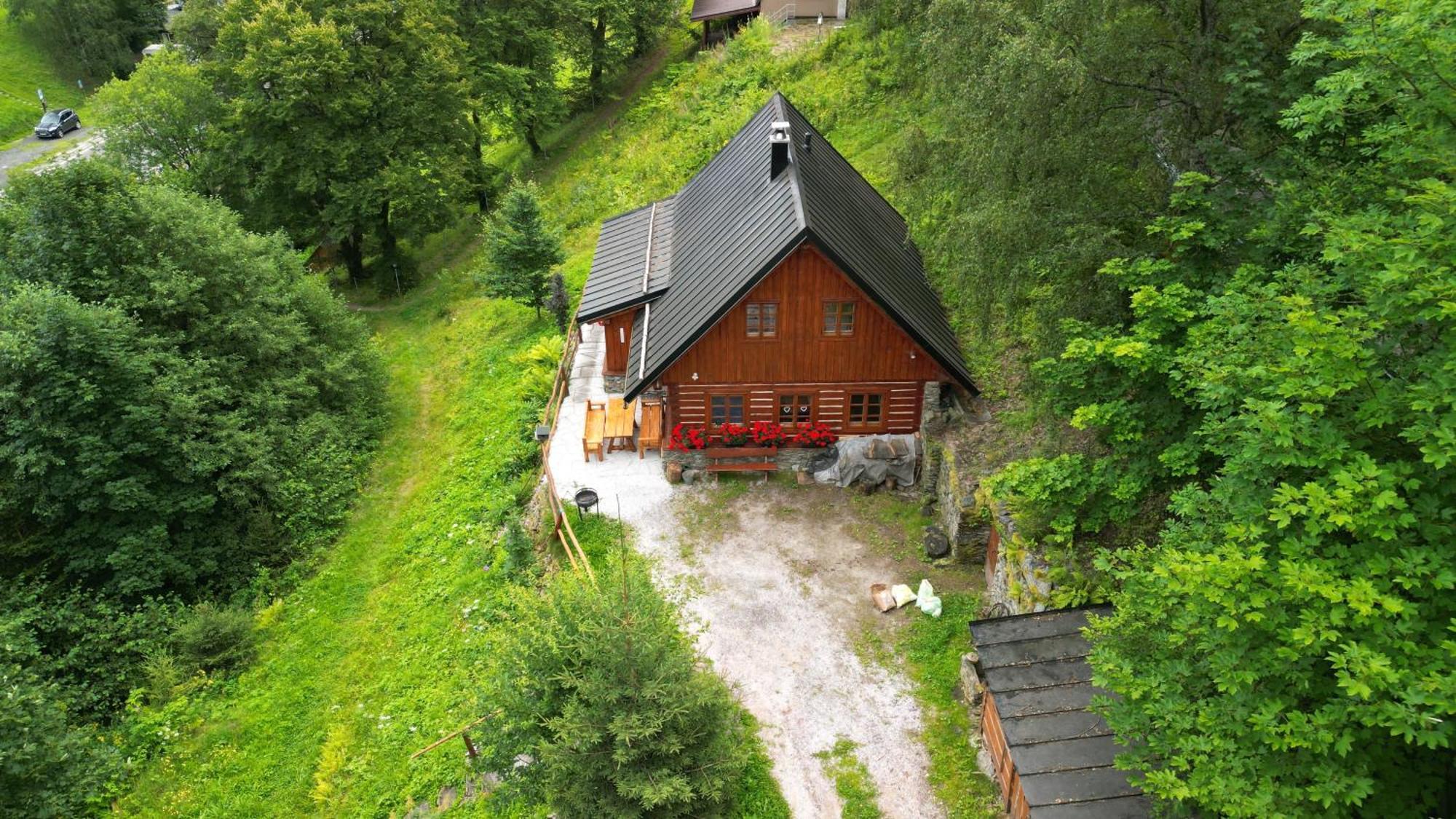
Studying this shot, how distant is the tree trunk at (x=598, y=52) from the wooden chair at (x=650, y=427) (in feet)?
103

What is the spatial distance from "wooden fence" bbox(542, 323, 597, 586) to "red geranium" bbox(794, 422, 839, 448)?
19.5 ft

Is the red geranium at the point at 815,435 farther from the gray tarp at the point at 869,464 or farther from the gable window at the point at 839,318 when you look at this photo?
the gable window at the point at 839,318

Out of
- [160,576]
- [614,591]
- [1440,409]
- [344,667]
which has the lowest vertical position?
→ [344,667]

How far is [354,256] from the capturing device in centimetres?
3959

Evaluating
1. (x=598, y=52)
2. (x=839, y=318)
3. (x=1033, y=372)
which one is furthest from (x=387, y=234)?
(x=1033, y=372)

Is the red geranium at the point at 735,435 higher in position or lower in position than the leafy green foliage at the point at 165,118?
lower

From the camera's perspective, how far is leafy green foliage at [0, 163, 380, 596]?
21.2m

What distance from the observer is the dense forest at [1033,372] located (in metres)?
8.69

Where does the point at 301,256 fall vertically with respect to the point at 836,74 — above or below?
below

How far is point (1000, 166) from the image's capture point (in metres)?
14.9

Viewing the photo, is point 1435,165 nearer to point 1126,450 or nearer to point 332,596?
point 1126,450

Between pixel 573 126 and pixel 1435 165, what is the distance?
45.1 metres

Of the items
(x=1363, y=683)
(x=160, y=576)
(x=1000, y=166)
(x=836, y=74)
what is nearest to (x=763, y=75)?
(x=836, y=74)

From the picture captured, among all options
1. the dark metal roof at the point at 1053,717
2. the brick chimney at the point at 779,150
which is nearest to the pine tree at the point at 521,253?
the brick chimney at the point at 779,150
